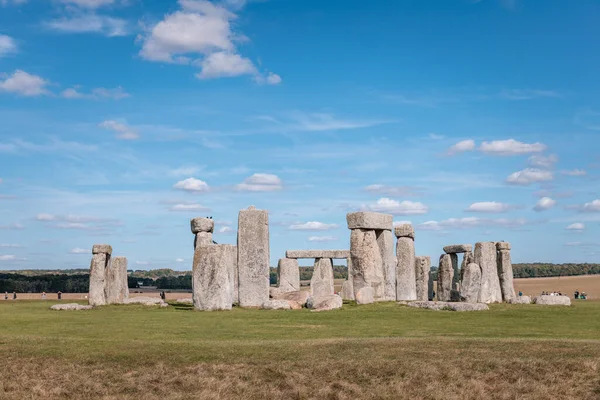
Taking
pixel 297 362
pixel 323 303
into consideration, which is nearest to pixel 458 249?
pixel 323 303

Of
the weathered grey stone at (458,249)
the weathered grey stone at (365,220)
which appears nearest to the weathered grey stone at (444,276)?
the weathered grey stone at (458,249)

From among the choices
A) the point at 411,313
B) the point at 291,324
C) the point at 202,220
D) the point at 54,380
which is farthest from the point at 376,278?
the point at 54,380

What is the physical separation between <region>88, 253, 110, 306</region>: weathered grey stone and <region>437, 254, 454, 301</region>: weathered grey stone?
14.3 metres

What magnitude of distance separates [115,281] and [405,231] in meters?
11.9

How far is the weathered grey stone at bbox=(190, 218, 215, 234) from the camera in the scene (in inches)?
1059

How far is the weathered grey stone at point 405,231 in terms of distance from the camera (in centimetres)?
2948

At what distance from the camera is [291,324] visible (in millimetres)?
18188

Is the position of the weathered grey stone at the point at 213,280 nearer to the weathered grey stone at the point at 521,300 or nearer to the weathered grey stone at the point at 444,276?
the weathered grey stone at the point at 521,300

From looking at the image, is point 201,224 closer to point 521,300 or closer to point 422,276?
point 422,276

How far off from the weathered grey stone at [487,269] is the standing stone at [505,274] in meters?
1.42

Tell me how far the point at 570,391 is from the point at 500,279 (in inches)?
715

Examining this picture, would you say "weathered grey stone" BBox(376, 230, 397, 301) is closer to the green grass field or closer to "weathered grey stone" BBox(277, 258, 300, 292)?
"weathered grey stone" BBox(277, 258, 300, 292)

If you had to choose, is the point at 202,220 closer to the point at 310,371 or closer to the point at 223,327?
the point at 223,327

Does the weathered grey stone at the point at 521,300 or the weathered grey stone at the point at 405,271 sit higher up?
the weathered grey stone at the point at 405,271
